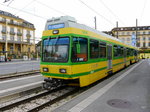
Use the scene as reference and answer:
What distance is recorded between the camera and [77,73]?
260 inches

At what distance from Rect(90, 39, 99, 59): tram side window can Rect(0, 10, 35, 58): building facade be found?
1690 inches

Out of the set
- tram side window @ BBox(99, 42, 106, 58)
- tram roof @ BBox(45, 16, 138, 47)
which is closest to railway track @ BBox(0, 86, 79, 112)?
tram side window @ BBox(99, 42, 106, 58)

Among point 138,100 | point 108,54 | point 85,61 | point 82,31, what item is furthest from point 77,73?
point 108,54

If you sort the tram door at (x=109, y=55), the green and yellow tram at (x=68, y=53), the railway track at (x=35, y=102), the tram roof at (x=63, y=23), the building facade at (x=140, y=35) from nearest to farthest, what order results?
1. the railway track at (x=35, y=102)
2. the green and yellow tram at (x=68, y=53)
3. the tram roof at (x=63, y=23)
4. the tram door at (x=109, y=55)
5. the building facade at (x=140, y=35)

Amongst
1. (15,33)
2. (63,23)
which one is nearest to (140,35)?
(15,33)

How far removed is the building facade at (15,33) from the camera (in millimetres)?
48781

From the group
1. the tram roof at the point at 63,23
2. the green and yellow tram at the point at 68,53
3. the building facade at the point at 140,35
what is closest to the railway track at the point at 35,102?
the green and yellow tram at the point at 68,53

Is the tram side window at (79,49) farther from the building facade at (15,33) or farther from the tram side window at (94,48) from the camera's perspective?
the building facade at (15,33)

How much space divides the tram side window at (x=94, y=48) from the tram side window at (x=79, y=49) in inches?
21.0

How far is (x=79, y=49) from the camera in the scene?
6535 millimetres

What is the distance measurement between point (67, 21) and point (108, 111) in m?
4.33

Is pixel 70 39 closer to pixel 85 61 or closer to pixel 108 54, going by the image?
pixel 85 61

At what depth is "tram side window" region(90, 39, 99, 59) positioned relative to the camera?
7535 millimetres

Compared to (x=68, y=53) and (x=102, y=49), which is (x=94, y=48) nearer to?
(x=102, y=49)
